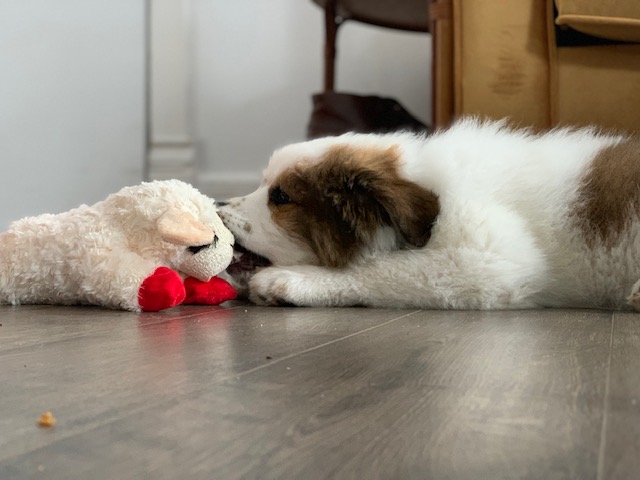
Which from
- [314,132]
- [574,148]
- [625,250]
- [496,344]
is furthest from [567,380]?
[314,132]

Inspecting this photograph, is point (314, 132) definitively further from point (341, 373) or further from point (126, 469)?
point (126, 469)

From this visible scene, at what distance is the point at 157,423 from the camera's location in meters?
0.86

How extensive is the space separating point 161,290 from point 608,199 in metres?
1.08

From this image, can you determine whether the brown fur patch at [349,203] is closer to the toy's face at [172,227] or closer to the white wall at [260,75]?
the toy's face at [172,227]

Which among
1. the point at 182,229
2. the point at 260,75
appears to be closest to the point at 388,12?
the point at 260,75

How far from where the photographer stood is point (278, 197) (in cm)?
212

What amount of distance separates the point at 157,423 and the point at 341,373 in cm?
32

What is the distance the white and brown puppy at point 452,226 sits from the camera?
74.9 inches

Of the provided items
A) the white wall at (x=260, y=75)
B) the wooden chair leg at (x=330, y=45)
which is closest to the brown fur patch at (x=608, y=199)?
the wooden chair leg at (x=330, y=45)

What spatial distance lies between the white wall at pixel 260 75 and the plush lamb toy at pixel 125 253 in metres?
2.88

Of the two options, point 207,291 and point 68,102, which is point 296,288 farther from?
point 68,102

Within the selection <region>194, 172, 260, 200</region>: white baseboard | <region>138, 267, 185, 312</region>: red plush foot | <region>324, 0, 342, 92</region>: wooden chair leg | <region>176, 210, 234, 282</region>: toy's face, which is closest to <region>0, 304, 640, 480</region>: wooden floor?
<region>138, 267, 185, 312</region>: red plush foot

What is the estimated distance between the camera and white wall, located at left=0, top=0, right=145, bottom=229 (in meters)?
4.01

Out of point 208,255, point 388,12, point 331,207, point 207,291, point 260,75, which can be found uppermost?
point 388,12
